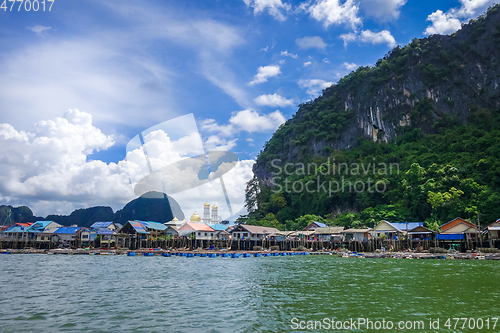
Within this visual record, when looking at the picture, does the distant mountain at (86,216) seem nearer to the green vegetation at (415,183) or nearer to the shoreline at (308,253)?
the green vegetation at (415,183)

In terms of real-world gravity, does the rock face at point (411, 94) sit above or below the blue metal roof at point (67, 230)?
above

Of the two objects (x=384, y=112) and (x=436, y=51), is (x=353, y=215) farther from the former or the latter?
(x=436, y=51)

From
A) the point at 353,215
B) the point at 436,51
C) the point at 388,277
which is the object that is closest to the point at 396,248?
the point at 353,215

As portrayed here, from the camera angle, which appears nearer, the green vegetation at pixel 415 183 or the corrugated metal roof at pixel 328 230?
the green vegetation at pixel 415 183

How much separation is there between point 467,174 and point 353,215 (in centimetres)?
1957

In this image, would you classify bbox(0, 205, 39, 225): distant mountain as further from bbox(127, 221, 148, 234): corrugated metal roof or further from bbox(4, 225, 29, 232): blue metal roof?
bbox(127, 221, 148, 234): corrugated metal roof

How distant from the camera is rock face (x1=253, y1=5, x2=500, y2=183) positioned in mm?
76000

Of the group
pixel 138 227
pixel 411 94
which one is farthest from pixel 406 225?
pixel 138 227

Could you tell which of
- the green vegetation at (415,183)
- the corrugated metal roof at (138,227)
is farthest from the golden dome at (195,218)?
the corrugated metal roof at (138,227)

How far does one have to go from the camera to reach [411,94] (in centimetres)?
8050

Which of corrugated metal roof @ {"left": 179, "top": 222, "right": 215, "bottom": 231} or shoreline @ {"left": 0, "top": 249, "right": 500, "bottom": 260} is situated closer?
shoreline @ {"left": 0, "top": 249, "right": 500, "bottom": 260}

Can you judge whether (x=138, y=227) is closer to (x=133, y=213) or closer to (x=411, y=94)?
(x=411, y=94)

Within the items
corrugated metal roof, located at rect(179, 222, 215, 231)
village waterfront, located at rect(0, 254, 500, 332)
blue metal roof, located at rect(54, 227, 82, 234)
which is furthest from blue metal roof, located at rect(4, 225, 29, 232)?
village waterfront, located at rect(0, 254, 500, 332)

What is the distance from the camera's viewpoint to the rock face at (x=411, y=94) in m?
76.0
